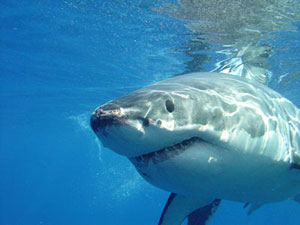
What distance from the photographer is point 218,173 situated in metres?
2.43

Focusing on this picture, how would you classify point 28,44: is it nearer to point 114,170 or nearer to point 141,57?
point 141,57

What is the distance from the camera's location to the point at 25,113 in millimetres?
25984

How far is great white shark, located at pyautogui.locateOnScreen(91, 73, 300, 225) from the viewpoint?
1841 mm

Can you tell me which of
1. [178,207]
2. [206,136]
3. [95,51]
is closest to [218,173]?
[206,136]

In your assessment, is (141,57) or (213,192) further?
(141,57)

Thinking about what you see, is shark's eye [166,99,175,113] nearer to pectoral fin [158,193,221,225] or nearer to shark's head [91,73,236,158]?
shark's head [91,73,236,158]

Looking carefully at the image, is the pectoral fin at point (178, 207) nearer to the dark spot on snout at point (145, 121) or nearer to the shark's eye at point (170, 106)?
the shark's eye at point (170, 106)

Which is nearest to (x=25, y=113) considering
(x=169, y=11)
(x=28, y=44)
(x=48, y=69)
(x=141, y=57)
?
(x=48, y=69)

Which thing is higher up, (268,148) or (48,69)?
(268,148)

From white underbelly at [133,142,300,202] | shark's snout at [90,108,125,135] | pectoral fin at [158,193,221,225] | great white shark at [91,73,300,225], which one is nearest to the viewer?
shark's snout at [90,108,125,135]

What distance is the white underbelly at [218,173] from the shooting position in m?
2.17

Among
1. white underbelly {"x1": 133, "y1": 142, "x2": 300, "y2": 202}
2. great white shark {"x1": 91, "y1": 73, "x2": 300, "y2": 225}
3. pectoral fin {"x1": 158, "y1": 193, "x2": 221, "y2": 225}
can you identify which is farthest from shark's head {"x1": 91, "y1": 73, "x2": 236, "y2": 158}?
pectoral fin {"x1": 158, "y1": 193, "x2": 221, "y2": 225}

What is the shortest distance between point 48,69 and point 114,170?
105 m

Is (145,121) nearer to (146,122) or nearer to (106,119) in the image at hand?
(146,122)
